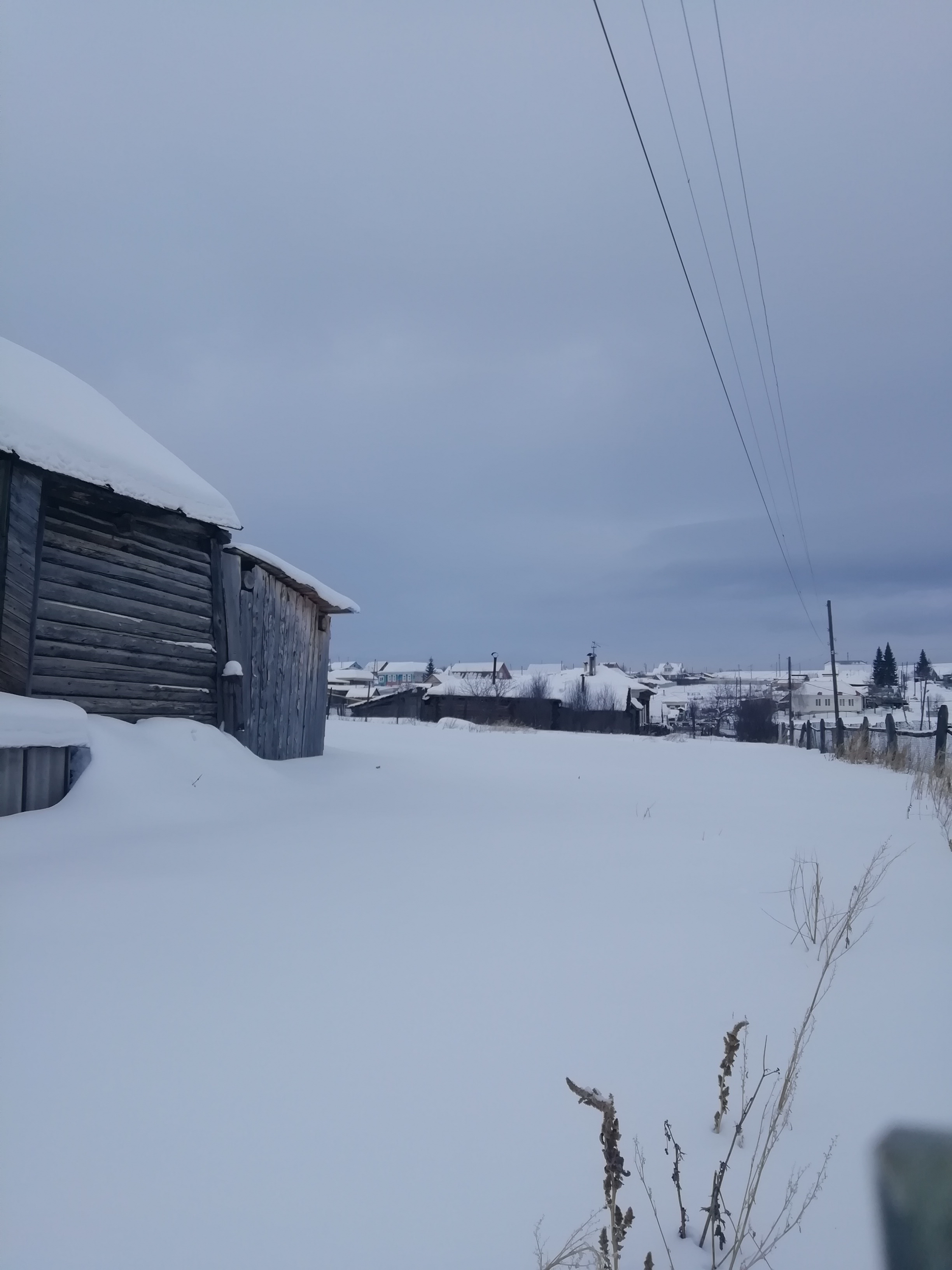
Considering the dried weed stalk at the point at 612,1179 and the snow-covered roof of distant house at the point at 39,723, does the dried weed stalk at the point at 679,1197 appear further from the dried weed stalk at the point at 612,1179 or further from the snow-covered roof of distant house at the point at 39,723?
the snow-covered roof of distant house at the point at 39,723

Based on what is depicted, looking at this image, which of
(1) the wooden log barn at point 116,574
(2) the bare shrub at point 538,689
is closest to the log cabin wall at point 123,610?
(1) the wooden log barn at point 116,574

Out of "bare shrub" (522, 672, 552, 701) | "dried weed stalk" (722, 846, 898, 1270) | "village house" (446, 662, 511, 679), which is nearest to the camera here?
"dried weed stalk" (722, 846, 898, 1270)

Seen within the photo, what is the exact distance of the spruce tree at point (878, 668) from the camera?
79.7 m

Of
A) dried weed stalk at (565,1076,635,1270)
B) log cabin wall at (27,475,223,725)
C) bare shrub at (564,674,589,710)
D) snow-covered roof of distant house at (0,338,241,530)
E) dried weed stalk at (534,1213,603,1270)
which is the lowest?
dried weed stalk at (534,1213,603,1270)

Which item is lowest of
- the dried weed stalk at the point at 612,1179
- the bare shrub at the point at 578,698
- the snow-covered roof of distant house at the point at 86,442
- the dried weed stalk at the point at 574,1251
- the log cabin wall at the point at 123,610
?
the dried weed stalk at the point at 574,1251

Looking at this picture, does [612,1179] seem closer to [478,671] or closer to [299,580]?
[299,580]

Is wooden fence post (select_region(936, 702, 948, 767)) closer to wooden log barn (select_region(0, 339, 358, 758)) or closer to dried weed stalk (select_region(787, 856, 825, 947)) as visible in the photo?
dried weed stalk (select_region(787, 856, 825, 947))

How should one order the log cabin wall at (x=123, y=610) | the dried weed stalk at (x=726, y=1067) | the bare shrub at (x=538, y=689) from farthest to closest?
the bare shrub at (x=538, y=689) → the log cabin wall at (x=123, y=610) → the dried weed stalk at (x=726, y=1067)

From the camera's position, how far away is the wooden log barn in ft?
16.3

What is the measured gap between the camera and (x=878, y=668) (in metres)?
81.2

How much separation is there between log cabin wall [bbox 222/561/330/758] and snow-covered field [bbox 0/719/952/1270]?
2.68 metres

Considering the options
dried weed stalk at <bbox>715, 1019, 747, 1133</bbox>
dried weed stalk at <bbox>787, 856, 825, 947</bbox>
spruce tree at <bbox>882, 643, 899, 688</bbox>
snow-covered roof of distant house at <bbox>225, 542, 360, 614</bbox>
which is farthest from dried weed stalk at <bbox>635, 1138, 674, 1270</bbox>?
spruce tree at <bbox>882, 643, 899, 688</bbox>

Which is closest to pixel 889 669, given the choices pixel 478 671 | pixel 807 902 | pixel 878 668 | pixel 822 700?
pixel 878 668

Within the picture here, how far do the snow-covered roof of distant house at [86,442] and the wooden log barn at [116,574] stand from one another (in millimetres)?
13
